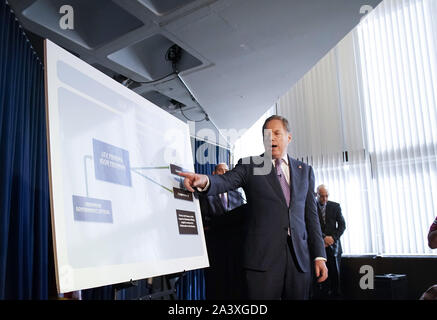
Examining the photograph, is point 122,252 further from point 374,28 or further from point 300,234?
point 374,28

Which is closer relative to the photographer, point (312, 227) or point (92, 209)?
point (92, 209)

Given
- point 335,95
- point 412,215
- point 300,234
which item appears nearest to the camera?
point 300,234

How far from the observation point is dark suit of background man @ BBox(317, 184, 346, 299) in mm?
5164

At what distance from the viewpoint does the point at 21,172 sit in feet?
7.38

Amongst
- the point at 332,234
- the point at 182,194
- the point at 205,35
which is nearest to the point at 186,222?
the point at 182,194

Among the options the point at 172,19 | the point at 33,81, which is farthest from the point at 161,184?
the point at 33,81

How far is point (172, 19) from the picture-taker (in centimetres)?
241

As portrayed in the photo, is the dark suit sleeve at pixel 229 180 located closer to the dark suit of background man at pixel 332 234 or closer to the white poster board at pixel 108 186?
the white poster board at pixel 108 186

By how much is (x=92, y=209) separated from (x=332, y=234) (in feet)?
14.6

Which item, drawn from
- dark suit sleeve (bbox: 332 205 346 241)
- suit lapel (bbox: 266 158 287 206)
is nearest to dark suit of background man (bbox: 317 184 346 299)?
dark suit sleeve (bbox: 332 205 346 241)

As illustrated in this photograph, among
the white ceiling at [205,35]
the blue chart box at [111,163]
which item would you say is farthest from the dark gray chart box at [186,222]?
the white ceiling at [205,35]

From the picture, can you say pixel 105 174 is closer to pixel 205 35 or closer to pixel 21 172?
pixel 21 172

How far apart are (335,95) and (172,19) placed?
445 centimetres

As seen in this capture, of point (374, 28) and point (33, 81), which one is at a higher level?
point (374, 28)
